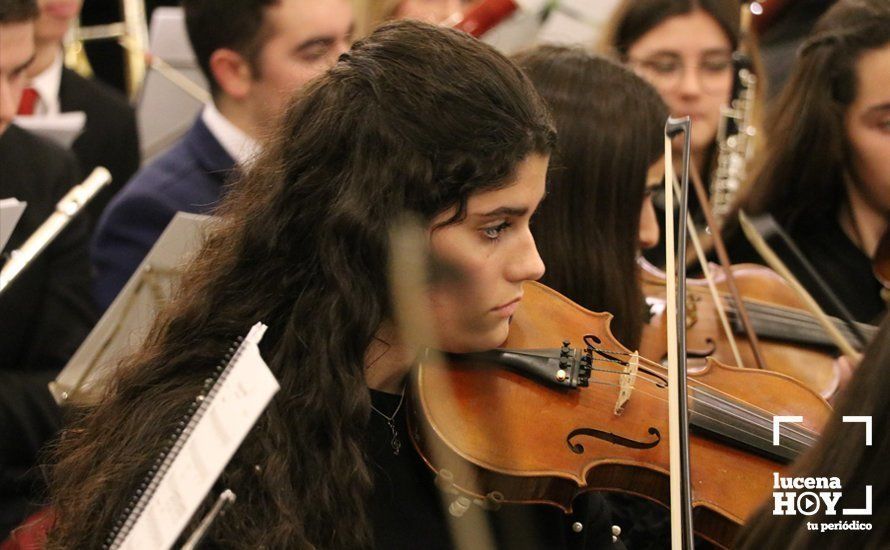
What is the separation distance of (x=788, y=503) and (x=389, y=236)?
0.43 m

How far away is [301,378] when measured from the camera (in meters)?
1.08

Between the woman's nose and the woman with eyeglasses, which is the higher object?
the woman's nose

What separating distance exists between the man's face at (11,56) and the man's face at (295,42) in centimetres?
42

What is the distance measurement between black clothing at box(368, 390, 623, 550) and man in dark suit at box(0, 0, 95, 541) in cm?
64

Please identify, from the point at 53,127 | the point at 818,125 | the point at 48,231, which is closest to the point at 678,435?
the point at 48,231

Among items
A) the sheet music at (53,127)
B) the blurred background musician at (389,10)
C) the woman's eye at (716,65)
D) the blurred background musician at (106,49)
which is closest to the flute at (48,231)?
the sheet music at (53,127)

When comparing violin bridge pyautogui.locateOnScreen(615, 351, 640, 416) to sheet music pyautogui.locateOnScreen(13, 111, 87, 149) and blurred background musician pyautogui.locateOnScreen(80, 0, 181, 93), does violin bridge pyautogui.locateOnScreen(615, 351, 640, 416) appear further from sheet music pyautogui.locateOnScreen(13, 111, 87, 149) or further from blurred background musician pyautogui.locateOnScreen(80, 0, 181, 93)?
blurred background musician pyautogui.locateOnScreen(80, 0, 181, 93)

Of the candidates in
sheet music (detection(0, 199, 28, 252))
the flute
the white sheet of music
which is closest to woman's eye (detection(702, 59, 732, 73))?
the flute

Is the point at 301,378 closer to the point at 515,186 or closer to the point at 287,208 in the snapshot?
the point at 287,208

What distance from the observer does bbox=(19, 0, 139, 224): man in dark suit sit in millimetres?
2559

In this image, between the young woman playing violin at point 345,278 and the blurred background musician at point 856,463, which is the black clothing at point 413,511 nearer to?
the young woman playing violin at point 345,278

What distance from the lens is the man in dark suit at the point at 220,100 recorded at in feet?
6.30

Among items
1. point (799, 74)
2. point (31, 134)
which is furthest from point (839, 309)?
point (31, 134)

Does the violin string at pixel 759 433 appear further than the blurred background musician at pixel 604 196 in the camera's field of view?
No
